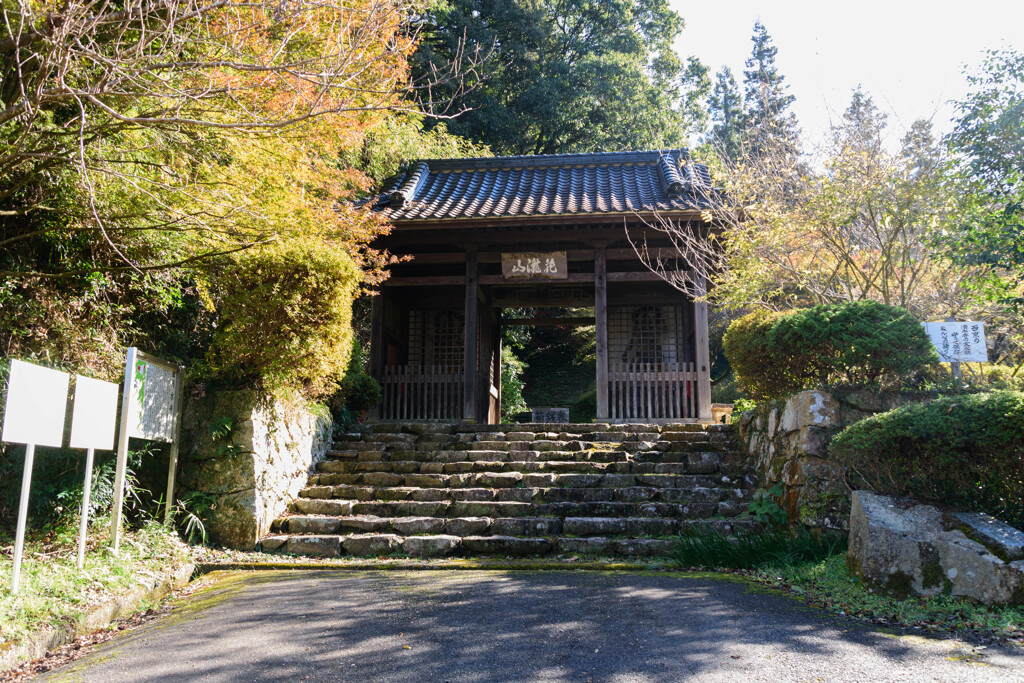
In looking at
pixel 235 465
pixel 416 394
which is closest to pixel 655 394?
pixel 416 394

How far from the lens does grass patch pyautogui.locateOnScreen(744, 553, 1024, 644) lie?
3.81 meters

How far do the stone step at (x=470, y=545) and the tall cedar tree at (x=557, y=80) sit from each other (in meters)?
15.0

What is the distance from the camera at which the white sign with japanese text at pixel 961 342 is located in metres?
6.26

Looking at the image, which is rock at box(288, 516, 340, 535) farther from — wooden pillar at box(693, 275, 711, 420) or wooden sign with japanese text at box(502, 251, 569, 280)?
wooden pillar at box(693, 275, 711, 420)

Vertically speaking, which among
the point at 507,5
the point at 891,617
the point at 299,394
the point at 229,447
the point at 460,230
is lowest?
the point at 891,617

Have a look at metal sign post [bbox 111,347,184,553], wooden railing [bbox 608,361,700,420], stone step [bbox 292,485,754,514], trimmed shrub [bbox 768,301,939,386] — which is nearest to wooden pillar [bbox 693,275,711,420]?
wooden railing [bbox 608,361,700,420]

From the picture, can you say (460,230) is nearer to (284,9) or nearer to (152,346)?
(152,346)

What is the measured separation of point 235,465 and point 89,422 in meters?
1.86

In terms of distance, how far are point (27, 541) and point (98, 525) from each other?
1.50 ft

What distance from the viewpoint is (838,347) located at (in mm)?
6238

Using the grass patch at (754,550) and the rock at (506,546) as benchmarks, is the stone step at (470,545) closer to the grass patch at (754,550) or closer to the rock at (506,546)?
the rock at (506,546)

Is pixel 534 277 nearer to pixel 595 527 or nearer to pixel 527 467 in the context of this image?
pixel 527 467

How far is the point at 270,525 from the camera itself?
662cm

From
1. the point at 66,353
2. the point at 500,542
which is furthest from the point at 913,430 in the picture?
the point at 66,353
